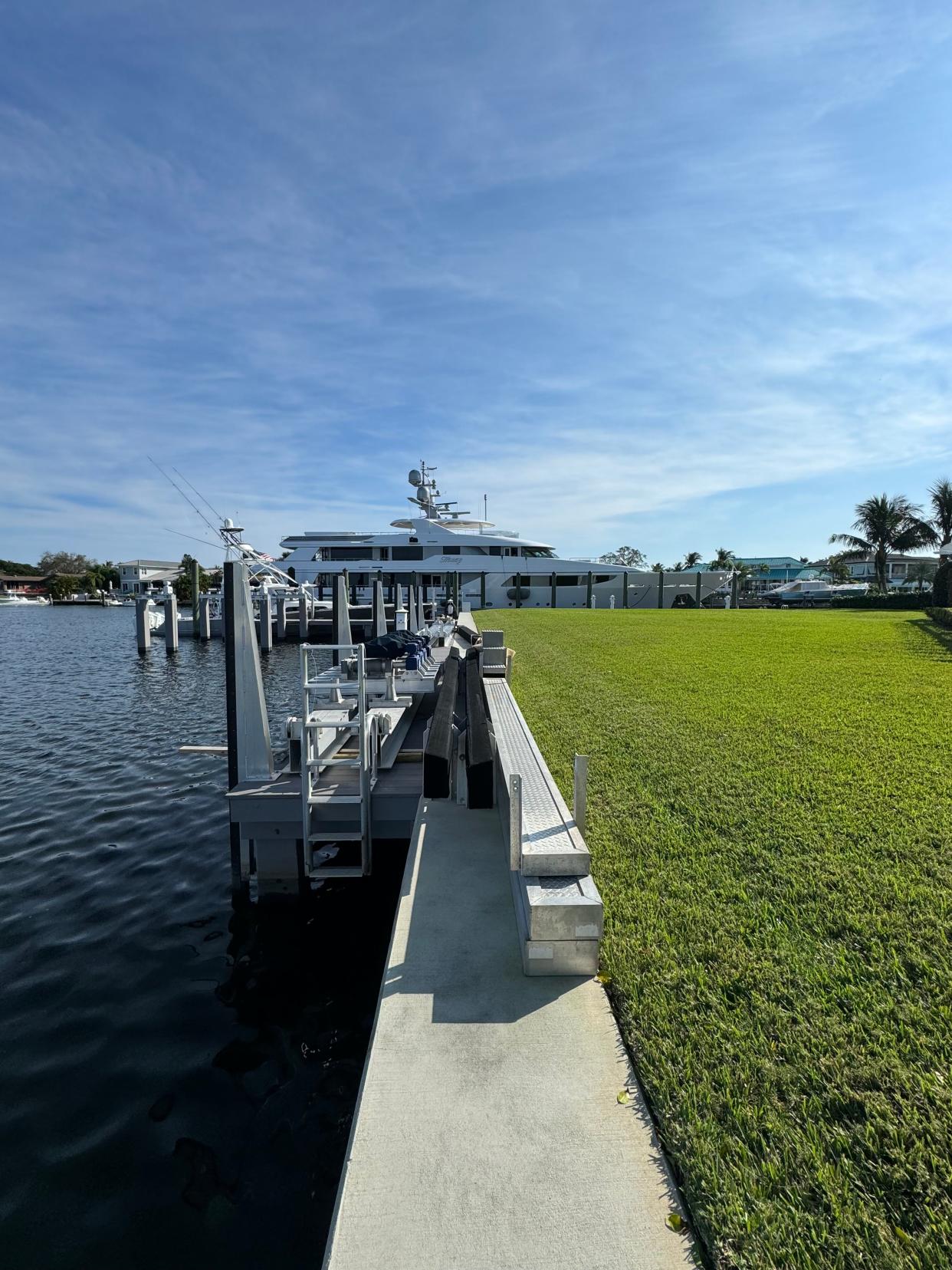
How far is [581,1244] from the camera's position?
208 cm

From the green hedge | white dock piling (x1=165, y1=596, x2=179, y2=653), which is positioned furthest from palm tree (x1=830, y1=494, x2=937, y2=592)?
white dock piling (x1=165, y1=596, x2=179, y2=653)

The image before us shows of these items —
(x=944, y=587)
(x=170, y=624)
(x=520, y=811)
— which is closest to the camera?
(x=520, y=811)

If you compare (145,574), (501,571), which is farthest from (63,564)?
(501,571)

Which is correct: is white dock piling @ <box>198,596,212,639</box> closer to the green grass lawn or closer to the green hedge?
the green grass lawn

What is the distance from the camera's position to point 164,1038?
4.74m

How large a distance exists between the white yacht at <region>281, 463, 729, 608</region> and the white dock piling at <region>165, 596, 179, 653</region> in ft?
70.4

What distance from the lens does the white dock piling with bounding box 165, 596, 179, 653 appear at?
1261 inches

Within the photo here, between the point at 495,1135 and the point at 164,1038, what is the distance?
11.2 ft

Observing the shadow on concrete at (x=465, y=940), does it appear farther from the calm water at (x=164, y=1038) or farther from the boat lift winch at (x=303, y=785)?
the boat lift winch at (x=303, y=785)

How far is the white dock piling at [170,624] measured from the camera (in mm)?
32031

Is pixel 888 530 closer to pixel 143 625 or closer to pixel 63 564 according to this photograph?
pixel 143 625

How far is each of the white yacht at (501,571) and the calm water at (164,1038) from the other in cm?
4431

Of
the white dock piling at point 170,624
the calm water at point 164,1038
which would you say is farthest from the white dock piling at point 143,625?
the calm water at point 164,1038

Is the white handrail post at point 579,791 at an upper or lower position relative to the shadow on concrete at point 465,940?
upper
